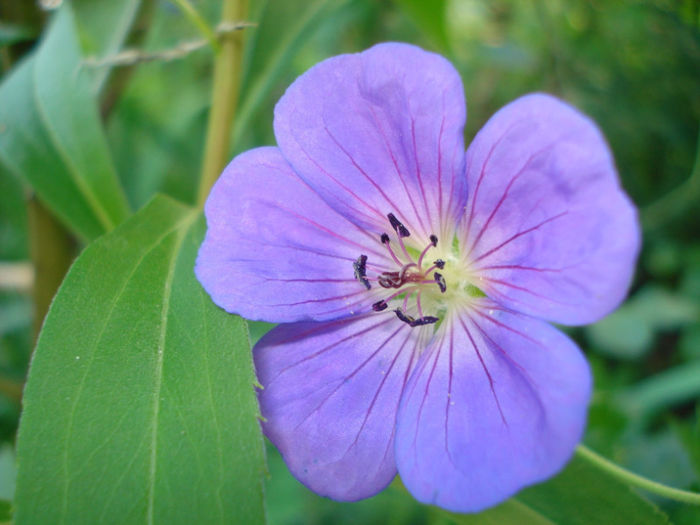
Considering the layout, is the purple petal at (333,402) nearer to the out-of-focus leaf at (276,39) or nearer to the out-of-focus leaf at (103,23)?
the out-of-focus leaf at (276,39)

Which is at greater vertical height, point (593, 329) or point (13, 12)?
point (13, 12)

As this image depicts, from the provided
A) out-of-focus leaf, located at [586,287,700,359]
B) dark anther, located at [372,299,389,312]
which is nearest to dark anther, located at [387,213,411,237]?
dark anther, located at [372,299,389,312]

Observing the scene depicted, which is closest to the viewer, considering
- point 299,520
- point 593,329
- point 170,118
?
point 299,520

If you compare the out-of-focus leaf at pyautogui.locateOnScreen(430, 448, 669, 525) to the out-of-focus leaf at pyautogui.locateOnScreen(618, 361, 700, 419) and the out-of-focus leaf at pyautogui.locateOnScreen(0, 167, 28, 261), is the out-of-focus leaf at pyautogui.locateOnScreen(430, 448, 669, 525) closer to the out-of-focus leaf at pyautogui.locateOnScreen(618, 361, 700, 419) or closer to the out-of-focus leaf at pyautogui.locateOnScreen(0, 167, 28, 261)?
the out-of-focus leaf at pyautogui.locateOnScreen(618, 361, 700, 419)

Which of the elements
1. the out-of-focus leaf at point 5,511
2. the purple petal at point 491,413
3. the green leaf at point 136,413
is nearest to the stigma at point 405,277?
the purple petal at point 491,413

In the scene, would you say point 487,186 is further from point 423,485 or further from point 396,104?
point 423,485

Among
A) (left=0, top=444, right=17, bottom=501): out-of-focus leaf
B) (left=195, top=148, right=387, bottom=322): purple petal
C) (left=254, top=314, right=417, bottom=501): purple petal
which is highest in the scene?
(left=195, top=148, right=387, bottom=322): purple petal

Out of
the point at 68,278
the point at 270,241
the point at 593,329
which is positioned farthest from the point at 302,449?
the point at 593,329

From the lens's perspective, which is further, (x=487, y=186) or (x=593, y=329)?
(x=593, y=329)
